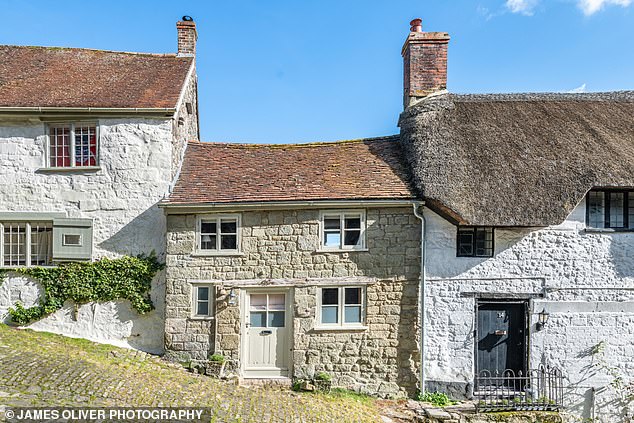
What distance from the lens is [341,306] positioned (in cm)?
1069

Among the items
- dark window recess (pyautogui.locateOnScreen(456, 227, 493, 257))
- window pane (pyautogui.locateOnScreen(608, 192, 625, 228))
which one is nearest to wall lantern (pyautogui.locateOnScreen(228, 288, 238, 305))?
dark window recess (pyautogui.locateOnScreen(456, 227, 493, 257))

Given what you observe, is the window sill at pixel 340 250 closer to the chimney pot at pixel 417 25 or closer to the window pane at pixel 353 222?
the window pane at pixel 353 222

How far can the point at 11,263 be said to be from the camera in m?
11.5

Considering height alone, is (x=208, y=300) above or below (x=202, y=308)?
above

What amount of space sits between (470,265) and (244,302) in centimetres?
552

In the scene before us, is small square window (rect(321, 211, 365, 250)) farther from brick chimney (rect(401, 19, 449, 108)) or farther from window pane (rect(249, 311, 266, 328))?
brick chimney (rect(401, 19, 449, 108))

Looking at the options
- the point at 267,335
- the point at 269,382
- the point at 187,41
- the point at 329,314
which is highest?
the point at 187,41

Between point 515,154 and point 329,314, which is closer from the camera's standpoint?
point 329,314

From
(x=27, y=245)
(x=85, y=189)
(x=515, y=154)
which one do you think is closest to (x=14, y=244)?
(x=27, y=245)

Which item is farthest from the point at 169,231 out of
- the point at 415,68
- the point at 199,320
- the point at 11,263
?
the point at 415,68

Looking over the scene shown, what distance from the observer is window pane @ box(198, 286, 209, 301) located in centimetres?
1089

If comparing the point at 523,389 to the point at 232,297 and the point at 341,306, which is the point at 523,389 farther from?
the point at 232,297

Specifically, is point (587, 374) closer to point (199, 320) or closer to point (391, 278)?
point (391, 278)

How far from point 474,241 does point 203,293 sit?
6.75 meters
